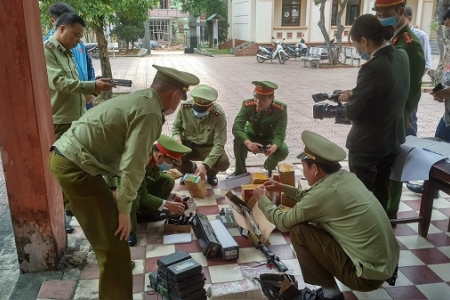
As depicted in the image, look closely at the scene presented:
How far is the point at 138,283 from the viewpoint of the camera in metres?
2.68

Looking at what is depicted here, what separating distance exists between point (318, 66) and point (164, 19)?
27029mm

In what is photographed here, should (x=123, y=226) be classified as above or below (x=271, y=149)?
above

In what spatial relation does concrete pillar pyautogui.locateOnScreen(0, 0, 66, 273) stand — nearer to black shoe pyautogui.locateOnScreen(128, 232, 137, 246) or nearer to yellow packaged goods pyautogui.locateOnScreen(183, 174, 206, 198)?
black shoe pyautogui.locateOnScreen(128, 232, 137, 246)

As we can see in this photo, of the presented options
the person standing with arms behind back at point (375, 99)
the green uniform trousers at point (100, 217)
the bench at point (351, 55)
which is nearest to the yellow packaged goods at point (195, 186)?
the person standing with arms behind back at point (375, 99)

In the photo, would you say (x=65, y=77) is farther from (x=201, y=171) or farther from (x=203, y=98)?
(x=201, y=171)

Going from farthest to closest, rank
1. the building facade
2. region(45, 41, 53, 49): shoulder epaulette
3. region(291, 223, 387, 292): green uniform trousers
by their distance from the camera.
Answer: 1. the building facade
2. region(45, 41, 53, 49): shoulder epaulette
3. region(291, 223, 387, 292): green uniform trousers

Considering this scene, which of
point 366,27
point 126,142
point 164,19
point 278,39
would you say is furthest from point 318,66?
point 164,19

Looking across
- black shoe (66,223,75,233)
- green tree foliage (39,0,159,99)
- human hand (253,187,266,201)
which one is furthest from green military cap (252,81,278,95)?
green tree foliage (39,0,159,99)

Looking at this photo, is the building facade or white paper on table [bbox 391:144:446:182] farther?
the building facade

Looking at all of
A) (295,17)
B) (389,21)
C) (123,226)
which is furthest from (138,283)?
(295,17)

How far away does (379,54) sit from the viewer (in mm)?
2795

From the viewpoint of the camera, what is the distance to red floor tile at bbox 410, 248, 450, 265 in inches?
117

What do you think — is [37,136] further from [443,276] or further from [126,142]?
[443,276]

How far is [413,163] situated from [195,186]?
1946 millimetres
